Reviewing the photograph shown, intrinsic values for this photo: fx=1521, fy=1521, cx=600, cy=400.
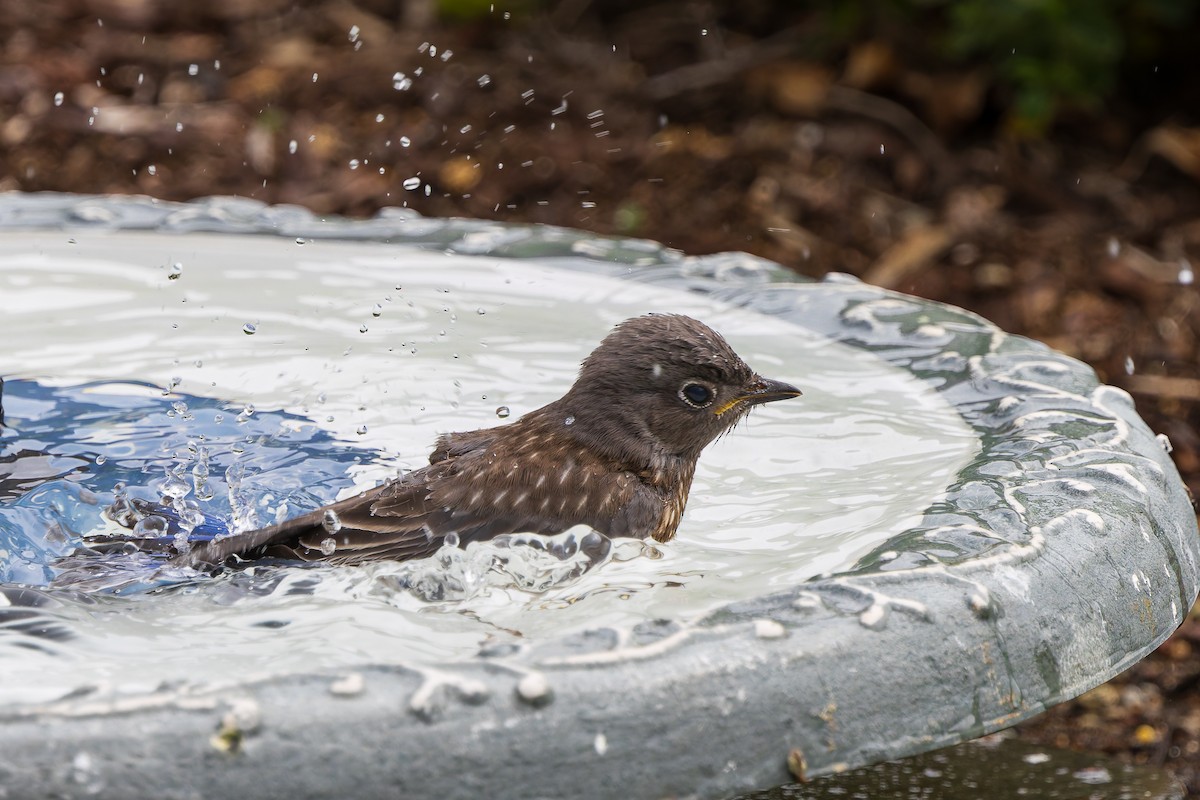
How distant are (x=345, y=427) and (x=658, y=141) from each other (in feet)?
17.3

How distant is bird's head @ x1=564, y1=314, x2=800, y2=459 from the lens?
3.50 meters

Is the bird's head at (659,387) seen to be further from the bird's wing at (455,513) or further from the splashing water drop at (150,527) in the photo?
the splashing water drop at (150,527)

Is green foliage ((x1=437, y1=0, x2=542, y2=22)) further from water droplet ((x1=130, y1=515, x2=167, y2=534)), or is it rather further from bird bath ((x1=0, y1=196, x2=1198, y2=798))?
water droplet ((x1=130, y1=515, x2=167, y2=534))

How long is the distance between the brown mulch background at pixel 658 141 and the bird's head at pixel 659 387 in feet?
13.0

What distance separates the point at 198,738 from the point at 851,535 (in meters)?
1.47

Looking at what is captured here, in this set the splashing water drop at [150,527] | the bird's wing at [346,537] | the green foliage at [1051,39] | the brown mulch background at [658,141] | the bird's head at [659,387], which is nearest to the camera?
the bird's wing at [346,537]

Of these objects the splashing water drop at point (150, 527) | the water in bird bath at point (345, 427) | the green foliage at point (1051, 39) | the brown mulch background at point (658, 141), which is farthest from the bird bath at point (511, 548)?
the green foliage at point (1051, 39)

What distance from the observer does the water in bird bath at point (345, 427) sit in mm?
2680

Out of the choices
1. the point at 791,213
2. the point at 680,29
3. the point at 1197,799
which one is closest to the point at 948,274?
the point at 791,213

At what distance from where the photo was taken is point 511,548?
3.09m

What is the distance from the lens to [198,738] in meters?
2.14

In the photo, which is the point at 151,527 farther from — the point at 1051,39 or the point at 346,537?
the point at 1051,39

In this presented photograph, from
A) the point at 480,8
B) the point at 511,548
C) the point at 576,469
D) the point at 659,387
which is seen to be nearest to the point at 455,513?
the point at 511,548

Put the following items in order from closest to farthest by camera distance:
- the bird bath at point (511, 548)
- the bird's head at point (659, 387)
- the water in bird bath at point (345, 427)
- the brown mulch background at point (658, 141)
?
the bird bath at point (511, 548), the water in bird bath at point (345, 427), the bird's head at point (659, 387), the brown mulch background at point (658, 141)
